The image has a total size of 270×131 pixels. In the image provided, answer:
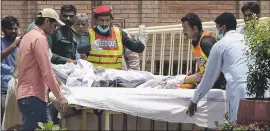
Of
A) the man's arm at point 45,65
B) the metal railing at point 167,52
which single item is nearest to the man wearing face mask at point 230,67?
the man's arm at point 45,65

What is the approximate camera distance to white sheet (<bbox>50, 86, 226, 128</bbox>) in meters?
7.25

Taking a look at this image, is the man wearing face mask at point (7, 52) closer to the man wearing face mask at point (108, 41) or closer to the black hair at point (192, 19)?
the man wearing face mask at point (108, 41)

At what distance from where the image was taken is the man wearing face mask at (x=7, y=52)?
28.7 ft

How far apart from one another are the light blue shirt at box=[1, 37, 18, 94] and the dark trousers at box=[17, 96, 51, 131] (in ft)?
6.56

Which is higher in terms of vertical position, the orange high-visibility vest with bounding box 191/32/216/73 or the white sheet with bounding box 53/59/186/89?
the orange high-visibility vest with bounding box 191/32/216/73

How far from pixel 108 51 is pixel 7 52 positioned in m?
1.35

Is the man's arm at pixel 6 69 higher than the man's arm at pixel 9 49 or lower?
lower

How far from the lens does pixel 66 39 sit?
326 inches

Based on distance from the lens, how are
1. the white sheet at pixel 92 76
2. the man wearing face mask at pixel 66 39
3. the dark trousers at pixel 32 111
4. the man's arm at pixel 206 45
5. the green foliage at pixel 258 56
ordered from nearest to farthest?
the green foliage at pixel 258 56
the dark trousers at pixel 32 111
the man's arm at pixel 206 45
the white sheet at pixel 92 76
the man wearing face mask at pixel 66 39

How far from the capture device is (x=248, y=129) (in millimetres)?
4746

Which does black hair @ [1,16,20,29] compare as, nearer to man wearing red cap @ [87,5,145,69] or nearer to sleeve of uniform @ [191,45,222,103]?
man wearing red cap @ [87,5,145,69]

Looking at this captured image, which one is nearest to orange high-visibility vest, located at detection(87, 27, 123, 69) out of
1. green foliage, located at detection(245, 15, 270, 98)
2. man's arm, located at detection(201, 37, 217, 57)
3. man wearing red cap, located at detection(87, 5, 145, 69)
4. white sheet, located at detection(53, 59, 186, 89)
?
man wearing red cap, located at detection(87, 5, 145, 69)

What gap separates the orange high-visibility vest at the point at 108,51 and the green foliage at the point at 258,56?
285 centimetres

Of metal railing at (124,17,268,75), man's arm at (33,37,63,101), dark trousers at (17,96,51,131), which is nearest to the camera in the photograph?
man's arm at (33,37,63,101)
